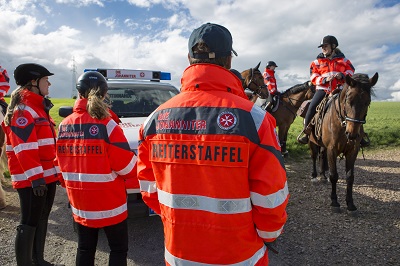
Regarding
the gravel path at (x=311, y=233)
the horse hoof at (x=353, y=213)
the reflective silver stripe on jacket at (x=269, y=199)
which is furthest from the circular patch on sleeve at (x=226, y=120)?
the horse hoof at (x=353, y=213)

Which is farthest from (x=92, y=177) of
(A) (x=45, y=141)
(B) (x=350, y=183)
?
(B) (x=350, y=183)

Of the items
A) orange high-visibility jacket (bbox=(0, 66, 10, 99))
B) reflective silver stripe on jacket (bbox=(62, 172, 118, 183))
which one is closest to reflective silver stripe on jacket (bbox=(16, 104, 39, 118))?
reflective silver stripe on jacket (bbox=(62, 172, 118, 183))

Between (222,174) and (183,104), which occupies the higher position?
(183,104)

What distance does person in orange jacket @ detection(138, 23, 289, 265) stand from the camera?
1.60 m

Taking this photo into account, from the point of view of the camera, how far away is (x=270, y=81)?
12023 mm

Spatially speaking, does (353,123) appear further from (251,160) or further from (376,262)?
(251,160)

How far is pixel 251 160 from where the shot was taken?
1636 millimetres

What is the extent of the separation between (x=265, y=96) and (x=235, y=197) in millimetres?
9119

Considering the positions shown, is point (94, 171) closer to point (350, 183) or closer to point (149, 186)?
point (149, 186)

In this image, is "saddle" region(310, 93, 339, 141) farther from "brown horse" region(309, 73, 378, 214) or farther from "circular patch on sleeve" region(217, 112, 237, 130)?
"circular patch on sleeve" region(217, 112, 237, 130)

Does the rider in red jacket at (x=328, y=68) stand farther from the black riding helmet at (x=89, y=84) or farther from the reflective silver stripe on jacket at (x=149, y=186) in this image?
the reflective silver stripe on jacket at (x=149, y=186)

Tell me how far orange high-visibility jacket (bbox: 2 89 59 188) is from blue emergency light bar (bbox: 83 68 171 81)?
3.21m

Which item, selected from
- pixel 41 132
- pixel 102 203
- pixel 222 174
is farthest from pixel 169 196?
pixel 41 132

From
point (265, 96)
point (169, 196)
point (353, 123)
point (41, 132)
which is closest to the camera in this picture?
point (169, 196)
